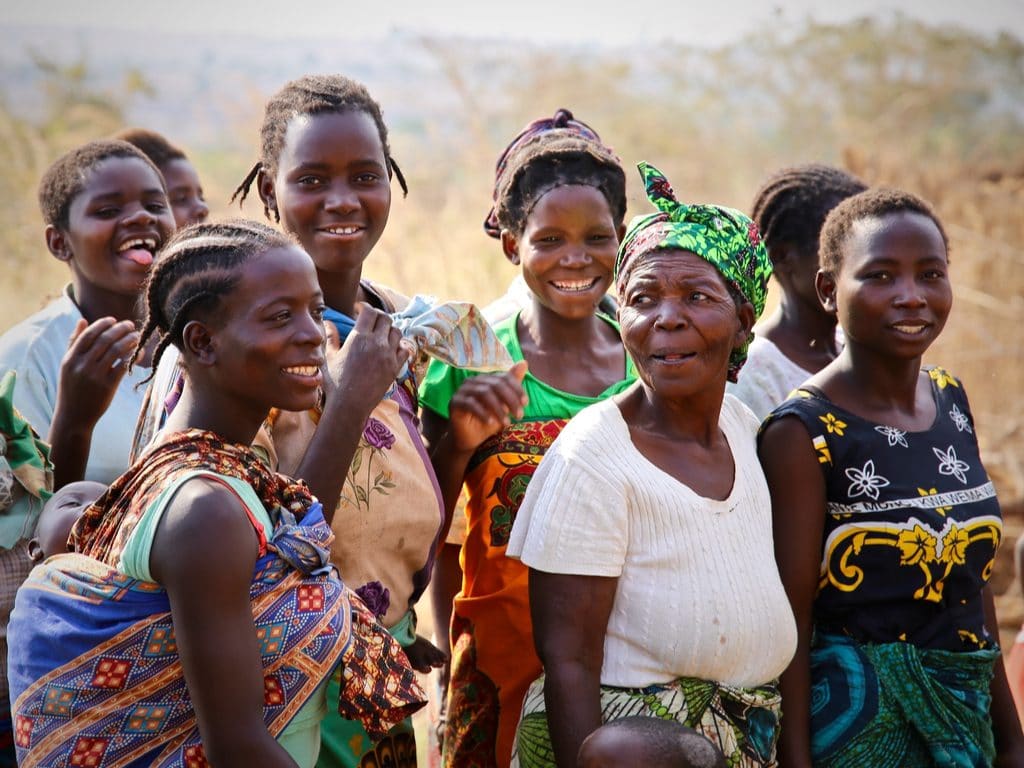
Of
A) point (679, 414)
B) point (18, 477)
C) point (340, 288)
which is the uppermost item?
point (340, 288)

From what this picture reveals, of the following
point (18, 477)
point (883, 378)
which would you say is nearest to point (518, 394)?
point (883, 378)

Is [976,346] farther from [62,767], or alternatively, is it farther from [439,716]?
[62,767]

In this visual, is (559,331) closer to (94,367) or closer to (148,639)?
(94,367)

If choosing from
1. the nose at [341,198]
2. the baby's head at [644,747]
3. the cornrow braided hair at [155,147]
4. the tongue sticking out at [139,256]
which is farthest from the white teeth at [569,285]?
the cornrow braided hair at [155,147]

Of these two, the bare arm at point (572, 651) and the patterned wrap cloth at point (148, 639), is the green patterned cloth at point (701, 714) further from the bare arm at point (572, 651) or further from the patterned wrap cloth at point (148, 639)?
the patterned wrap cloth at point (148, 639)

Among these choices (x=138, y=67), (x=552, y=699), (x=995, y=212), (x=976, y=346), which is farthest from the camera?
(x=138, y=67)

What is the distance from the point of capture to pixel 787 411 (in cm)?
315

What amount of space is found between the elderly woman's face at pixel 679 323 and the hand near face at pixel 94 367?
4.57 ft

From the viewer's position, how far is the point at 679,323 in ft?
9.36

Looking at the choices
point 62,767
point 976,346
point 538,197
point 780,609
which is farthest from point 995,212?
point 62,767

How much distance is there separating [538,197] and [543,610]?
1441 millimetres

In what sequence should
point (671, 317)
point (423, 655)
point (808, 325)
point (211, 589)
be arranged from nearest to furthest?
point (211, 589), point (671, 317), point (423, 655), point (808, 325)

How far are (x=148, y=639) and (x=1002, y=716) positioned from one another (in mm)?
2307

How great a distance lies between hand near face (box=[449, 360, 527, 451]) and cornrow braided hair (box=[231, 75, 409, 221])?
2.36ft
